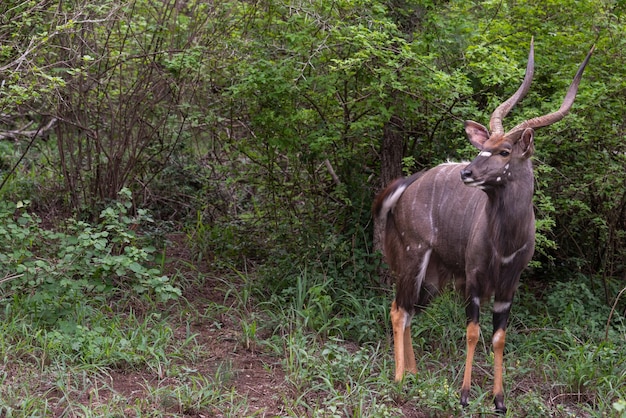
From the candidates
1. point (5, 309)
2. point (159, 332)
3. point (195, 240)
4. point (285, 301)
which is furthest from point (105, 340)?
point (195, 240)

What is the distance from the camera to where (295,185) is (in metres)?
7.03

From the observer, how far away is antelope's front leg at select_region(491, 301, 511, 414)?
16.3 ft

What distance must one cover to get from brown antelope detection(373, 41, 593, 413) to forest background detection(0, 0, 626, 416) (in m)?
0.34

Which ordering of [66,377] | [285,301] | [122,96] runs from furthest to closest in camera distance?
[122,96] < [285,301] < [66,377]

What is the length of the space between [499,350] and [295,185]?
260 centimetres

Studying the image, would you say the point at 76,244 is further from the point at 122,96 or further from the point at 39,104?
the point at 39,104

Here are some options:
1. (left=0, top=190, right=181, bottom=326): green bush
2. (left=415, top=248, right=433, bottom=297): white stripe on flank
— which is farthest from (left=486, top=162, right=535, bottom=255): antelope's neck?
(left=0, top=190, right=181, bottom=326): green bush

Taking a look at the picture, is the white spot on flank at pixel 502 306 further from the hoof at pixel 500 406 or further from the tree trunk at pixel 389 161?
the tree trunk at pixel 389 161

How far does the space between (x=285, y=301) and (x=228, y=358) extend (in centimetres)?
91

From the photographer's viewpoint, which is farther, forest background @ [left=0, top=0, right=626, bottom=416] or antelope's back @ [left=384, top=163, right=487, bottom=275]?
antelope's back @ [left=384, top=163, right=487, bottom=275]

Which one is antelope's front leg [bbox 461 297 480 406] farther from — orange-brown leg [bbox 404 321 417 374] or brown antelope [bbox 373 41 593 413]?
orange-brown leg [bbox 404 321 417 374]

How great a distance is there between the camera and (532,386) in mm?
5348

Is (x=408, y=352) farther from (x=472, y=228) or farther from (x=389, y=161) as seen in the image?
(x=389, y=161)

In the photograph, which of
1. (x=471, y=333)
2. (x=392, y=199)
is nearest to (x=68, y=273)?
(x=392, y=199)
